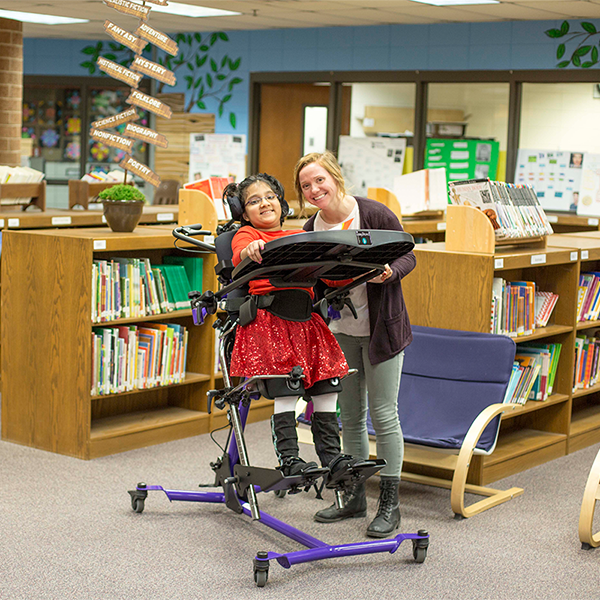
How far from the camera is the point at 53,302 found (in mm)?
4270

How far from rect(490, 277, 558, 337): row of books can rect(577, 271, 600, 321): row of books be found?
0.37 metres

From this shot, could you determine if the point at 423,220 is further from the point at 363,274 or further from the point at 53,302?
the point at 363,274

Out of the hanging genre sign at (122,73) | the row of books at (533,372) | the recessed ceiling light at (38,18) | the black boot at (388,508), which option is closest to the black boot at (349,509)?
the black boot at (388,508)

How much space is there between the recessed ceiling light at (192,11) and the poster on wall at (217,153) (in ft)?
4.10

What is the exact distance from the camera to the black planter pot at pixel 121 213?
14.6ft

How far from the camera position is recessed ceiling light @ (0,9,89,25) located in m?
9.34

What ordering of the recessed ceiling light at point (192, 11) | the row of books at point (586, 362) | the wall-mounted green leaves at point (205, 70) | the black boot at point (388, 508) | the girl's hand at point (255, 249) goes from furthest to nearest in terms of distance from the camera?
the wall-mounted green leaves at point (205, 70) → the recessed ceiling light at point (192, 11) → the row of books at point (586, 362) → the black boot at point (388, 508) → the girl's hand at point (255, 249)

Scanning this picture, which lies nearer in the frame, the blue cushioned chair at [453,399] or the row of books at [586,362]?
the blue cushioned chair at [453,399]

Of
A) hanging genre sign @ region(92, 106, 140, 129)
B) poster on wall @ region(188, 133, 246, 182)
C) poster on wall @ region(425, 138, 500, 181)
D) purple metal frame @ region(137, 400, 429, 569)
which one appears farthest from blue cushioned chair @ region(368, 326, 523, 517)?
poster on wall @ region(188, 133, 246, 182)

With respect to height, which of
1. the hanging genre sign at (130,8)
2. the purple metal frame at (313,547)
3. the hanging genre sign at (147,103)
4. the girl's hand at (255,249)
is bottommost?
the purple metal frame at (313,547)

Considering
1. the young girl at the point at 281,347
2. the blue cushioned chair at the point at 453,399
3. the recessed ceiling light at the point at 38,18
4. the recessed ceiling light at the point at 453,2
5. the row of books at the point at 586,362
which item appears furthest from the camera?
the recessed ceiling light at the point at 38,18

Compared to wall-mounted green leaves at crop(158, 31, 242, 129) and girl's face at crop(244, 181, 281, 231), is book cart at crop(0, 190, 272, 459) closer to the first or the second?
girl's face at crop(244, 181, 281, 231)

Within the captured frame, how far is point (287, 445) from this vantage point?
2.92 meters

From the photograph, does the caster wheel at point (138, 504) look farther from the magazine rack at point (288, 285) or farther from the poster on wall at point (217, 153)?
the poster on wall at point (217, 153)
